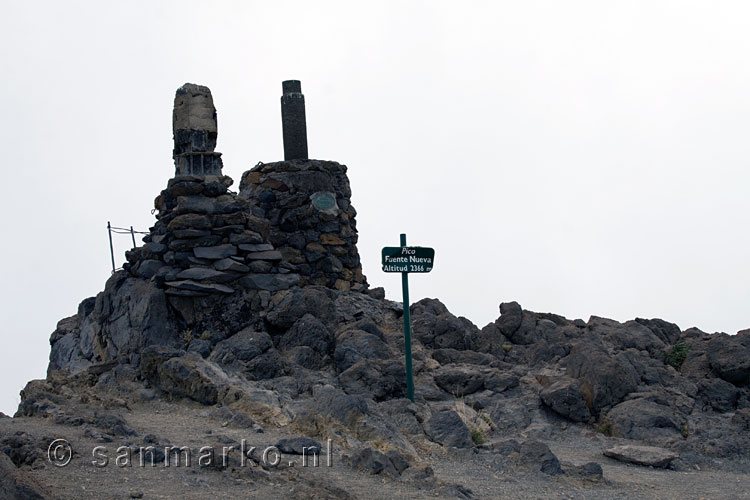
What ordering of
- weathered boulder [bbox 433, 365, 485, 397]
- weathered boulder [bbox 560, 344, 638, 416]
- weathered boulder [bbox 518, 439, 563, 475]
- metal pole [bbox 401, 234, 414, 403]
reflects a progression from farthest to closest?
weathered boulder [bbox 433, 365, 485, 397] < weathered boulder [bbox 560, 344, 638, 416] < metal pole [bbox 401, 234, 414, 403] < weathered boulder [bbox 518, 439, 563, 475]

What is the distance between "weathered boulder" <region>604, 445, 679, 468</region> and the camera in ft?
36.1

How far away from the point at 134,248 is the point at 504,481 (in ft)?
28.6

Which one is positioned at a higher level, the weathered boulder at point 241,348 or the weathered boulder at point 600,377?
the weathered boulder at point 241,348

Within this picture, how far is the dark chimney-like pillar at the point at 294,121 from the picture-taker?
17.8 metres

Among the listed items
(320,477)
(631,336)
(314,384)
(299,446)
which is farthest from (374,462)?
(631,336)

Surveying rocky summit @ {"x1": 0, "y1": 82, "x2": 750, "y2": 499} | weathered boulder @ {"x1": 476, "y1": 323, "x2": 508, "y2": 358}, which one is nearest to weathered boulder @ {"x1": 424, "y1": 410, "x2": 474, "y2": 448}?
rocky summit @ {"x1": 0, "y1": 82, "x2": 750, "y2": 499}

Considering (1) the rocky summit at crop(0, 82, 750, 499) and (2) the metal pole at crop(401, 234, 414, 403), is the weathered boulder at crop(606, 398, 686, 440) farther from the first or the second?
(2) the metal pole at crop(401, 234, 414, 403)

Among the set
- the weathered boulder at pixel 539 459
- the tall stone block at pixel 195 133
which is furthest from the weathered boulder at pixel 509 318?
the weathered boulder at pixel 539 459

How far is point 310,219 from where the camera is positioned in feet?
55.9

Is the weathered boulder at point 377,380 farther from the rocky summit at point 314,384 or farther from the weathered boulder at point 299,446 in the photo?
the weathered boulder at point 299,446

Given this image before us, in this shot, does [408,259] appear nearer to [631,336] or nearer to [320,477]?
[320,477]

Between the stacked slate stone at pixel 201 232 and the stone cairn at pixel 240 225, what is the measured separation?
16mm

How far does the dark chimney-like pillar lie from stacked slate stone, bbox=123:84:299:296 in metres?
2.24

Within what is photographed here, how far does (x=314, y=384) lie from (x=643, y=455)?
167 inches
